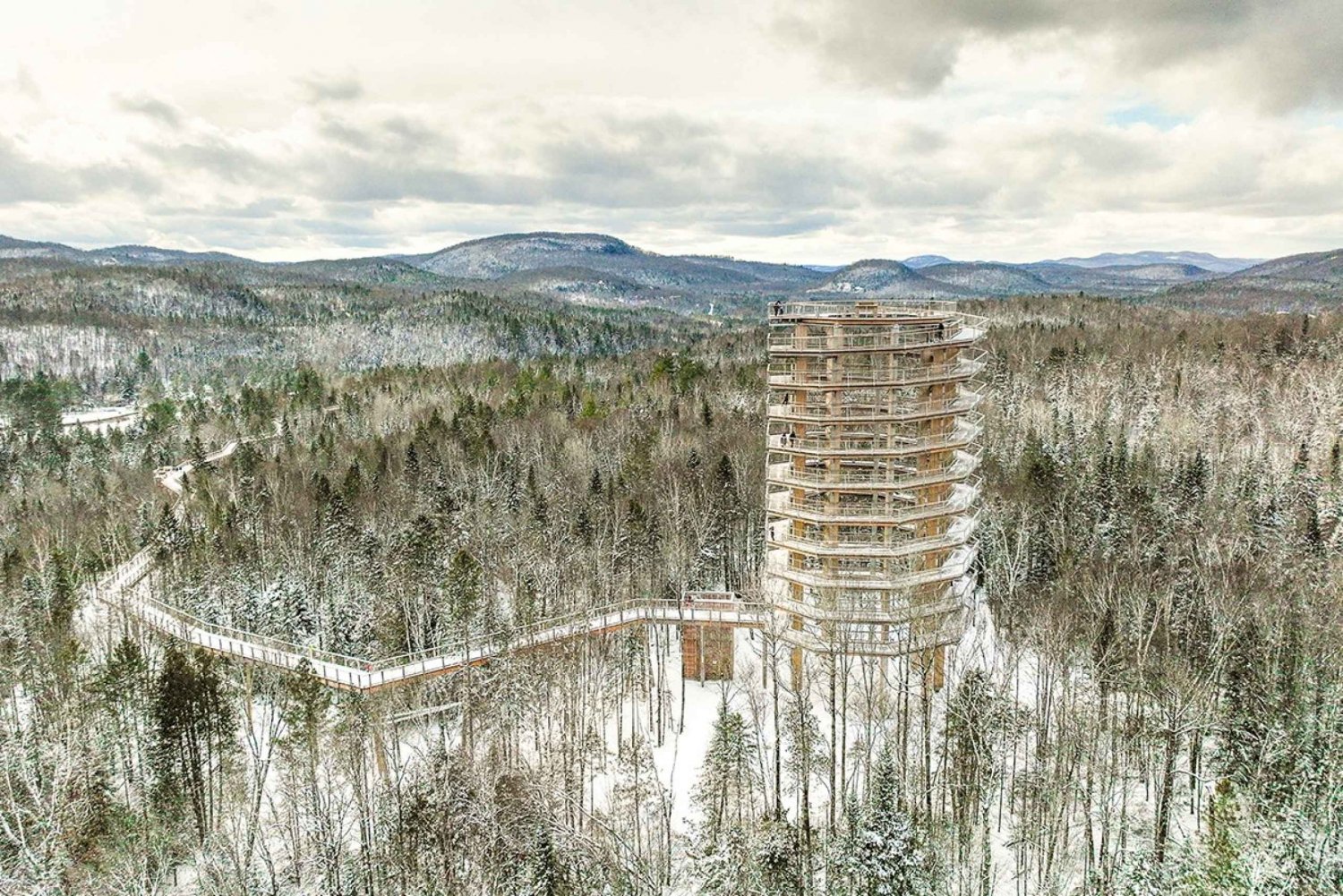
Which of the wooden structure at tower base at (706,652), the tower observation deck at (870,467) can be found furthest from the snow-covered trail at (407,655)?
the tower observation deck at (870,467)

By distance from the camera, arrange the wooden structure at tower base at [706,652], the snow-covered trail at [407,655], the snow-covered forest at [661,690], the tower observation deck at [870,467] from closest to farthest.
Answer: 1. the snow-covered forest at [661,690]
2. the tower observation deck at [870,467]
3. the snow-covered trail at [407,655]
4. the wooden structure at tower base at [706,652]

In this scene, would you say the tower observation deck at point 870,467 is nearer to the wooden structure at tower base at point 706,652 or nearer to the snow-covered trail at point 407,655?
the wooden structure at tower base at point 706,652

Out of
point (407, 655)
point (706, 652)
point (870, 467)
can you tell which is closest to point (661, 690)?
point (706, 652)

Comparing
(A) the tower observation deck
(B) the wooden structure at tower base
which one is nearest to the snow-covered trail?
(B) the wooden structure at tower base

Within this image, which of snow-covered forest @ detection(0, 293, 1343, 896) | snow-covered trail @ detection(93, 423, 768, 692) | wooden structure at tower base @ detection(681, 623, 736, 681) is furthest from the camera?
wooden structure at tower base @ detection(681, 623, 736, 681)

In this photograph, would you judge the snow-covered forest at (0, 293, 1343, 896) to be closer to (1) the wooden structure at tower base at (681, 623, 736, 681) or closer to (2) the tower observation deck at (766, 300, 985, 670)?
(1) the wooden structure at tower base at (681, 623, 736, 681)
